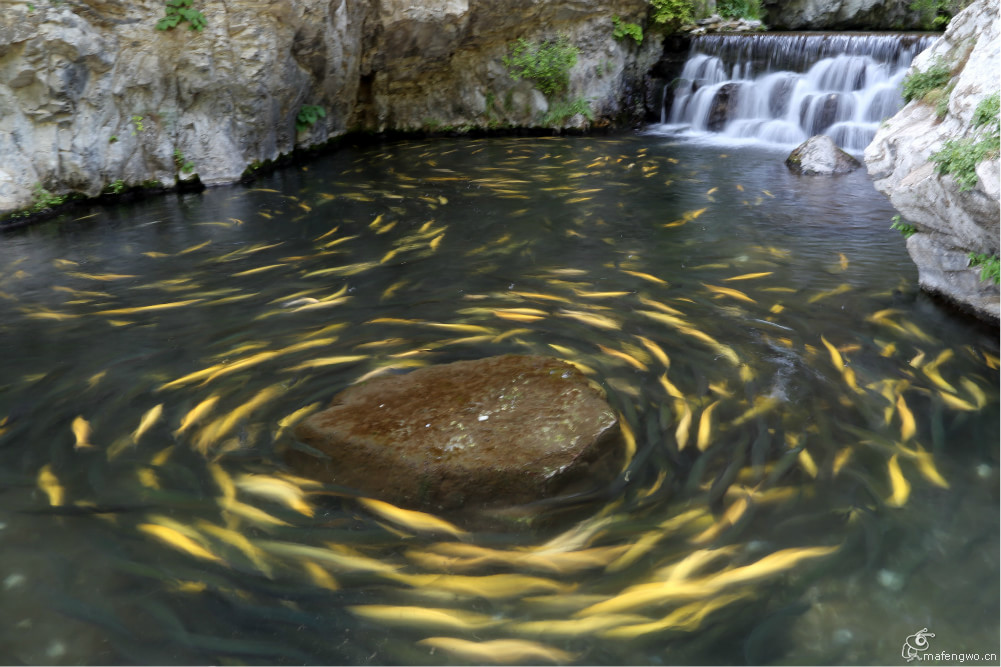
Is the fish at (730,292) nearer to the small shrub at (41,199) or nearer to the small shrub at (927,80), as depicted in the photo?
the small shrub at (927,80)

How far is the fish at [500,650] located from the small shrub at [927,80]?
4.05 meters

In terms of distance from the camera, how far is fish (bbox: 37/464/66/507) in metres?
2.85

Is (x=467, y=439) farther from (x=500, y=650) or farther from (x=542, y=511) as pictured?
(x=500, y=650)

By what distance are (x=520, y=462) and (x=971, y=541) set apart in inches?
62.3

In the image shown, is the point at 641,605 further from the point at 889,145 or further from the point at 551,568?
the point at 889,145

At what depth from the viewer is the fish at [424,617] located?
2.24 metres

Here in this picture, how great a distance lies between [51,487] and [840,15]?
1661 centimetres

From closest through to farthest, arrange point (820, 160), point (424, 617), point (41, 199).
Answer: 1. point (424, 617)
2. point (41, 199)
3. point (820, 160)

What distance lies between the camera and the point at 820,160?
8.45 metres

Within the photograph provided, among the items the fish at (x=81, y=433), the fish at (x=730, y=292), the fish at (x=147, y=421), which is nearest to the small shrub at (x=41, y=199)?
the fish at (x=81, y=433)

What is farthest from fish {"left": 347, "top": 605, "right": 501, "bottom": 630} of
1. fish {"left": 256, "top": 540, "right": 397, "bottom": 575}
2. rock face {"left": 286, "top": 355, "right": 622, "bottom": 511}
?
rock face {"left": 286, "top": 355, "right": 622, "bottom": 511}

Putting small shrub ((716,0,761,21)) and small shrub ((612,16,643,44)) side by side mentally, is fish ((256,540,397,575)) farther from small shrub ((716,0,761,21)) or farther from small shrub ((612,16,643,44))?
small shrub ((716,0,761,21))

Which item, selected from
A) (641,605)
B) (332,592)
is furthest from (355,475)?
(641,605)

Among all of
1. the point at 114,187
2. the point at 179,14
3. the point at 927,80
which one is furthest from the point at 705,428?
the point at 179,14
